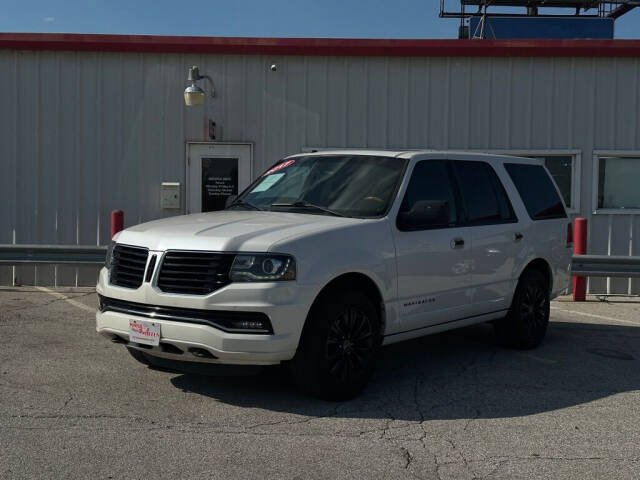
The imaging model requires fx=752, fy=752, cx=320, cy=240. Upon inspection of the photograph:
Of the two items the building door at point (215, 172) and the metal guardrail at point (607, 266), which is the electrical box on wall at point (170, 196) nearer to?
the building door at point (215, 172)

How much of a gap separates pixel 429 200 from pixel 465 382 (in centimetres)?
153

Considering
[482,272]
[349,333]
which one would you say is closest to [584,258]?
[482,272]

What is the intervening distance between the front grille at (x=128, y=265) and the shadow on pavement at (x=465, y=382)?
963 millimetres

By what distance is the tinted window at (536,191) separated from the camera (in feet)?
24.7

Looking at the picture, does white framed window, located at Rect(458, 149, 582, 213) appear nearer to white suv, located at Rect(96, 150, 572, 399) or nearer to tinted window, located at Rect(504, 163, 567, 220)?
tinted window, located at Rect(504, 163, 567, 220)

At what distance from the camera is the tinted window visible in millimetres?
7516

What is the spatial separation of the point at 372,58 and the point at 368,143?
4.28 feet

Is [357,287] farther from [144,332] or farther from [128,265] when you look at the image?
[128,265]

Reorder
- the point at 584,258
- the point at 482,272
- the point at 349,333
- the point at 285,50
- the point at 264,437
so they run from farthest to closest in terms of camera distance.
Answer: the point at 285,50, the point at 584,258, the point at 482,272, the point at 349,333, the point at 264,437

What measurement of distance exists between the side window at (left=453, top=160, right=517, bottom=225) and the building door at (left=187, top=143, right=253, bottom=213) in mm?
5240

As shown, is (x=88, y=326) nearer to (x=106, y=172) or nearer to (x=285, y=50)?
(x=106, y=172)

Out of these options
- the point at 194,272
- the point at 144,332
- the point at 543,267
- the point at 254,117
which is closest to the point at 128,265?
the point at 144,332

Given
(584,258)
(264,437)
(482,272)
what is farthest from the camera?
(584,258)

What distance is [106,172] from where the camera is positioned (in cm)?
1153
